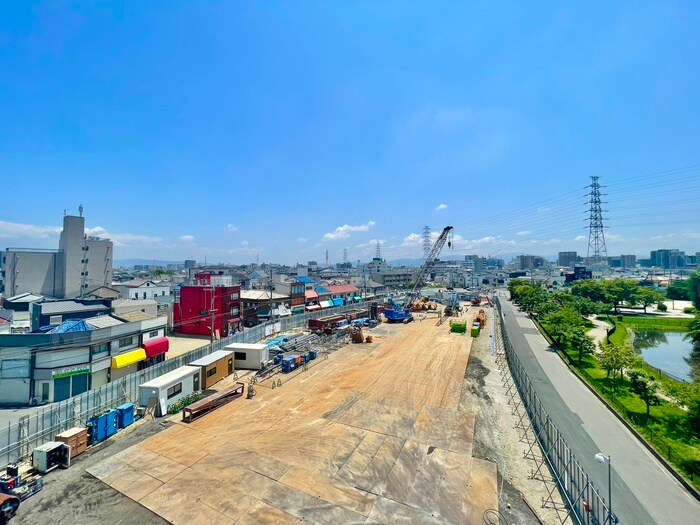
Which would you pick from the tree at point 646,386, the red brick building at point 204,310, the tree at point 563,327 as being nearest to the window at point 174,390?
the red brick building at point 204,310

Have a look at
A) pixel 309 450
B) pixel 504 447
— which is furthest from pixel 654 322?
pixel 309 450

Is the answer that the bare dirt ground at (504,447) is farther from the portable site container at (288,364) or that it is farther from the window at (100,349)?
the window at (100,349)

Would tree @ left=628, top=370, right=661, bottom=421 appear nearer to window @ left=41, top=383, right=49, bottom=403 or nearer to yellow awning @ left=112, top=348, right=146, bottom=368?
yellow awning @ left=112, top=348, right=146, bottom=368

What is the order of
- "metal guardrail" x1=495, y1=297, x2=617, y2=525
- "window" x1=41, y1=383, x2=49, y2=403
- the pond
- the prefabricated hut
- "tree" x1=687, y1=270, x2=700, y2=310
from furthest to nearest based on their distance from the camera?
1. "tree" x1=687, y1=270, x2=700, y2=310
2. the pond
3. the prefabricated hut
4. "window" x1=41, y1=383, x2=49, y2=403
5. "metal guardrail" x1=495, y1=297, x2=617, y2=525

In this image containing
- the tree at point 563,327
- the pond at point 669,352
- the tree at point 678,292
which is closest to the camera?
the tree at point 563,327

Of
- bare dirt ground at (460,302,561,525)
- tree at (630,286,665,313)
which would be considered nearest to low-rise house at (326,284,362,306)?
bare dirt ground at (460,302,561,525)

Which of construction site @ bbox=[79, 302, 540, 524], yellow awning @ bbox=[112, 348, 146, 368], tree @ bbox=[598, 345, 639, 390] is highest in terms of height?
tree @ bbox=[598, 345, 639, 390]

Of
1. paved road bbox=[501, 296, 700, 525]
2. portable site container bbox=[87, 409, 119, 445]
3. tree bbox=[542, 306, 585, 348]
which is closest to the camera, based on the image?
paved road bbox=[501, 296, 700, 525]
